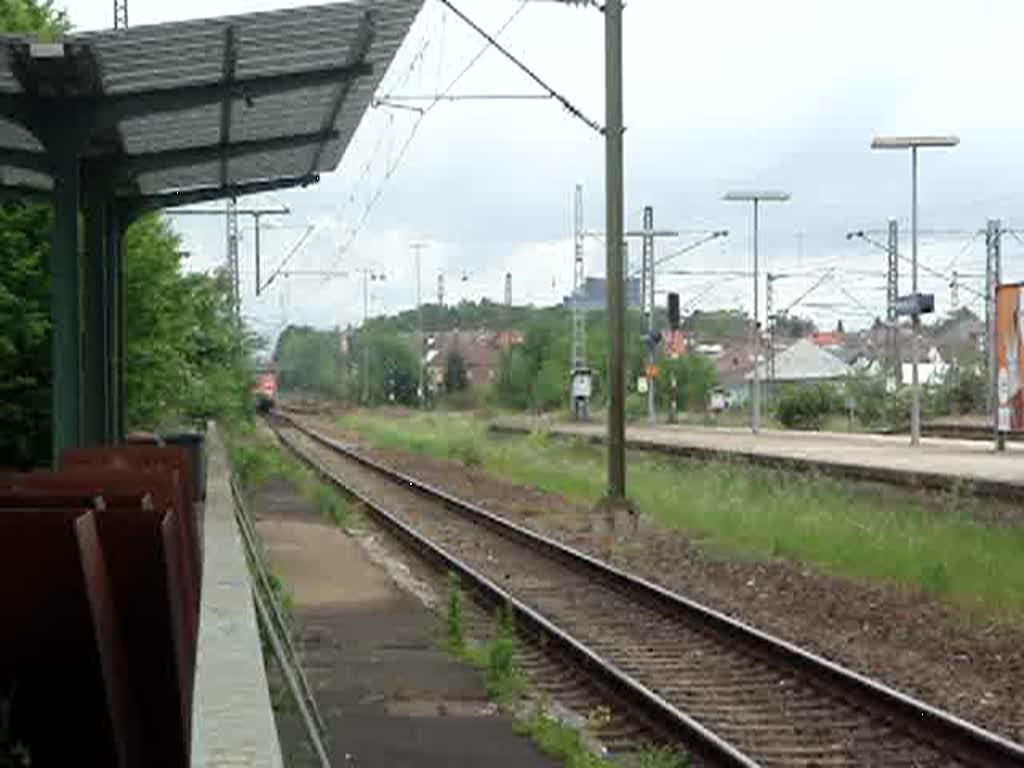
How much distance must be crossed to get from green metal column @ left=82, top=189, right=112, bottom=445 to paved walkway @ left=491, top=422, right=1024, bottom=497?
14.4 m

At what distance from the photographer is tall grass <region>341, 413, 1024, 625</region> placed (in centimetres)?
1855

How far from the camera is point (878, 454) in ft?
136

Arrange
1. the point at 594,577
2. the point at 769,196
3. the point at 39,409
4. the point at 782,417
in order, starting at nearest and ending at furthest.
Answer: the point at 594,577
the point at 39,409
the point at 769,196
the point at 782,417

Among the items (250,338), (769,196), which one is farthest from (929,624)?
(250,338)

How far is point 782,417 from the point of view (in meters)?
80.9

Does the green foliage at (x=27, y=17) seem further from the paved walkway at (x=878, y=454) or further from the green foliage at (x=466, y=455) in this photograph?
the green foliage at (x=466, y=455)

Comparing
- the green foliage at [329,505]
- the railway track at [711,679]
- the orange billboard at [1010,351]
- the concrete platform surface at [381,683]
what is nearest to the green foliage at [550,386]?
the orange billboard at [1010,351]

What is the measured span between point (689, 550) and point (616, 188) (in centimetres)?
513

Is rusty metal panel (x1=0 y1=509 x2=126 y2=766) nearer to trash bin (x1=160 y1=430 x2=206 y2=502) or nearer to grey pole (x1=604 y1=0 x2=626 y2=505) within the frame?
trash bin (x1=160 y1=430 x2=206 y2=502)

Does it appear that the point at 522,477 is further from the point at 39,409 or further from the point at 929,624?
the point at 929,624

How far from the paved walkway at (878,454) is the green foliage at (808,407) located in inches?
624

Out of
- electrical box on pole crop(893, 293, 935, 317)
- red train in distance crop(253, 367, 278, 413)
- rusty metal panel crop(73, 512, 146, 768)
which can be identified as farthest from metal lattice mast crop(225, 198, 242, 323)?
rusty metal panel crop(73, 512, 146, 768)

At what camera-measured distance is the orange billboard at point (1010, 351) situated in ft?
111

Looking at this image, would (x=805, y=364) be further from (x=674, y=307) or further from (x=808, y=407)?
(x=674, y=307)
